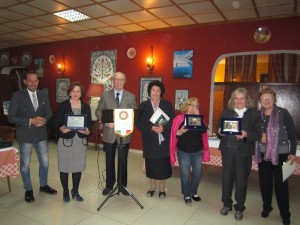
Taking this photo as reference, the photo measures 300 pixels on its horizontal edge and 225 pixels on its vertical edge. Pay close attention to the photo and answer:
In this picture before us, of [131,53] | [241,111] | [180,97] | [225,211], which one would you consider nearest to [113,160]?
[225,211]

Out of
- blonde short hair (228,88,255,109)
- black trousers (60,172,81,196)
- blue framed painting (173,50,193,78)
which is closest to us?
blonde short hair (228,88,255,109)

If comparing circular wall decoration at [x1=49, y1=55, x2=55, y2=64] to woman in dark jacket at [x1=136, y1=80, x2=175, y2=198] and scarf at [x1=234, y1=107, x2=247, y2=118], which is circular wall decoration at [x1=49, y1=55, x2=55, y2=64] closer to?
woman in dark jacket at [x1=136, y1=80, x2=175, y2=198]

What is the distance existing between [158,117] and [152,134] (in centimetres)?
30

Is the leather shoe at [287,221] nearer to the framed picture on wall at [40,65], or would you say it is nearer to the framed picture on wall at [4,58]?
the framed picture on wall at [40,65]

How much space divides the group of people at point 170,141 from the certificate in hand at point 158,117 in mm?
80

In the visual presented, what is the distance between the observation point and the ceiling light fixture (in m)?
4.78

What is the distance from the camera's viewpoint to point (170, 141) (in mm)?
3004

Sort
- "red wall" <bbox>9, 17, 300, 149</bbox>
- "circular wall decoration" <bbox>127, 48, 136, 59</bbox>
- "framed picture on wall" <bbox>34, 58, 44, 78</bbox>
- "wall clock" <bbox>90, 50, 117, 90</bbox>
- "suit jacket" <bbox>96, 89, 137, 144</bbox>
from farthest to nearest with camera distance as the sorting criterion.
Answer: "framed picture on wall" <bbox>34, 58, 44, 78</bbox> → "wall clock" <bbox>90, 50, 117, 90</bbox> → "circular wall decoration" <bbox>127, 48, 136, 59</bbox> → "red wall" <bbox>9, 17, 300, 149</bbox> → "suit jacket" <bbox>96, 89, 137, 144</bbox>

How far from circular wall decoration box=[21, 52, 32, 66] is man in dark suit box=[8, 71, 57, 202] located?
5.59 meters

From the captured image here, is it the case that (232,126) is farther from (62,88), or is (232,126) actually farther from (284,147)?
(62,88)

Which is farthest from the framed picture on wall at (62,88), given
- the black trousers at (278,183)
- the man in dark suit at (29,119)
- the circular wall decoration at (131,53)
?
the black trousers at (278,183)

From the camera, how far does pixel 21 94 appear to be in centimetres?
295

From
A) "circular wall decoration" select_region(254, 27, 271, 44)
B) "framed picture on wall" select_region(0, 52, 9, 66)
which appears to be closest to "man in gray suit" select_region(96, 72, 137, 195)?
"circular wall decoration" select_region(254, 27, 271, 44)

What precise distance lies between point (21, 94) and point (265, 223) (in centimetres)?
319
